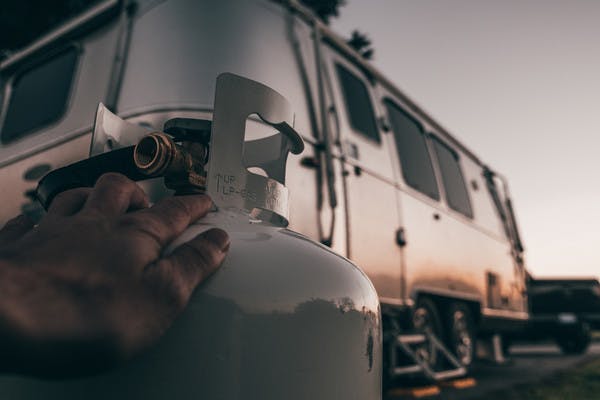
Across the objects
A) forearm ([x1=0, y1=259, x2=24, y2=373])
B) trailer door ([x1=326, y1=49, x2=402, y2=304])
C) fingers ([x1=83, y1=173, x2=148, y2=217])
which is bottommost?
forearm ([x1=0, y1=259, x2=24, y2=373])

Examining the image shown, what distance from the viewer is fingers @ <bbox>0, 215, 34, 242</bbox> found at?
1091 millimetres

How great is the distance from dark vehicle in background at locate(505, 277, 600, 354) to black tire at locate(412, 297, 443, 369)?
584cm

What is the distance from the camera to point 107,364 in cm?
79

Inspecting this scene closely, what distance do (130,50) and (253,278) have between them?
1737mm

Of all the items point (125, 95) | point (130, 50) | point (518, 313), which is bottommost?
point (518, 313)

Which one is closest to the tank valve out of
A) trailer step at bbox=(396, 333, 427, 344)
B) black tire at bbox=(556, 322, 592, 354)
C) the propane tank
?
the propane tank

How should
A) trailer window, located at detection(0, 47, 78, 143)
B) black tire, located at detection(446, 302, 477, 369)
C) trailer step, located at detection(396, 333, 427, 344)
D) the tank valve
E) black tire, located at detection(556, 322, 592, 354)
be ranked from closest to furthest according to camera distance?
1. the tank valve
2. trailer window, located at detection(0, 47, 78, 143)
3. trailer step, located at detection(396, 333, 427, 344)
4. black tire, located at detection(446, 302, 477, 369)
5. black tire, located at detection(556, 322, 592, 354)

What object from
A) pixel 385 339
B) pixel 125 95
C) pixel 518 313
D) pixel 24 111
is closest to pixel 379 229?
pixel 385 339

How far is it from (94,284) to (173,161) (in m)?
0.39

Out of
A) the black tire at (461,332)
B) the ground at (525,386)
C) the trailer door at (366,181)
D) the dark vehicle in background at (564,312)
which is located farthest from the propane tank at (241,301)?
the dark vehicle in background at (564,312)

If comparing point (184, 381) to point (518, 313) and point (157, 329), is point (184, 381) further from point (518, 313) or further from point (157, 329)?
point (518, 313)

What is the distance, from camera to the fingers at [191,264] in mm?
851

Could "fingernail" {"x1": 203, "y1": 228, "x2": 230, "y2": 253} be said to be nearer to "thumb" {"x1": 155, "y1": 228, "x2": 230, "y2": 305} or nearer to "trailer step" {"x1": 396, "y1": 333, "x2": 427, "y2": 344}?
"thumb" {"x1": 155, "y1": 228, "x2": 230, "y2": 305}

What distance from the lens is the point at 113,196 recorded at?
973 mm
